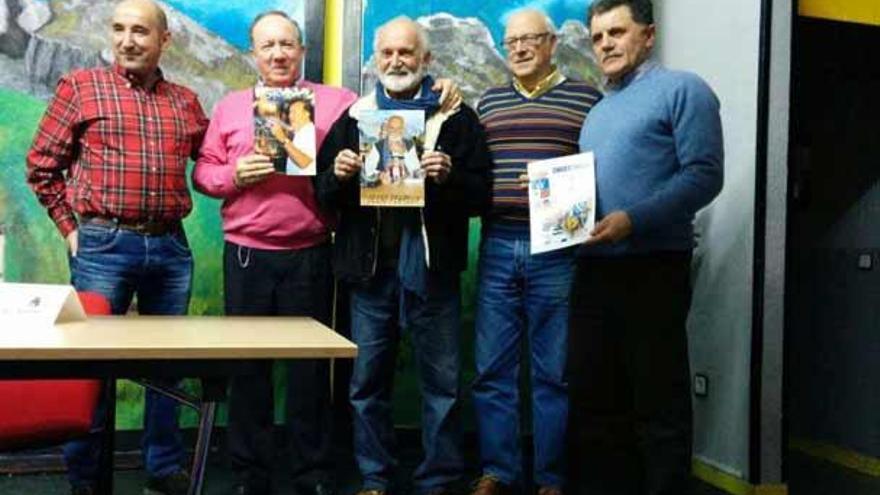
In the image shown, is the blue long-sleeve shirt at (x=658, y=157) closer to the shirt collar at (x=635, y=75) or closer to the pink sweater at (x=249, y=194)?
the shirt collar at (x=635, y=75)

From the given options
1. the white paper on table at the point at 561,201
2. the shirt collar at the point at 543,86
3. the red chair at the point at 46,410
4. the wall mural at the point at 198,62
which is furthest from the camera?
the wall mural at the point at 198,62

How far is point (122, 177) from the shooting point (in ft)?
9.00

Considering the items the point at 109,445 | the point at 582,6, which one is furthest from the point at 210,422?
the point at 582,6

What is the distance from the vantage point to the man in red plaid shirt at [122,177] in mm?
2738

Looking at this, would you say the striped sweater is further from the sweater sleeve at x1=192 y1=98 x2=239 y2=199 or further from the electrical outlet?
the electrical outlet

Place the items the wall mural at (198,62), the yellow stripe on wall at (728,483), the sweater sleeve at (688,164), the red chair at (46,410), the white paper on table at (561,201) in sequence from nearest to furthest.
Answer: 1. the red chair at (46,410)
2. the sweater sleeve at (688,164)
3. the white paper on table at (561,201)
4. the yellow stripe on wall at (728,483)
5. the wall mural at (198,62)

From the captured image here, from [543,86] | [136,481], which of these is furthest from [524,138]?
[136,481]

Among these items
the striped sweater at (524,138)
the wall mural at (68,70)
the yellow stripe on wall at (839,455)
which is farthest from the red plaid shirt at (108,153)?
the yellow stripe on wall at (839,455)

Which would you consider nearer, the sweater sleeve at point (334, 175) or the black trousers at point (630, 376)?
the black trousers at point (630, 376)

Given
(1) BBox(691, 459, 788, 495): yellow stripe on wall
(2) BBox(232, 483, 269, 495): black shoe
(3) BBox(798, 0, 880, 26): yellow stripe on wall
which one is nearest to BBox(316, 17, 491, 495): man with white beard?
(2) BBox(232, 483, 269, 495): black shoe

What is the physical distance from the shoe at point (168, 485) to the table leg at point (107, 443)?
680mm

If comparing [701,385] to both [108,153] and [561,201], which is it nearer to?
[561,201]

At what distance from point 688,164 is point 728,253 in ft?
3.16

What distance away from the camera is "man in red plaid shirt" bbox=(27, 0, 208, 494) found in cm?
274
